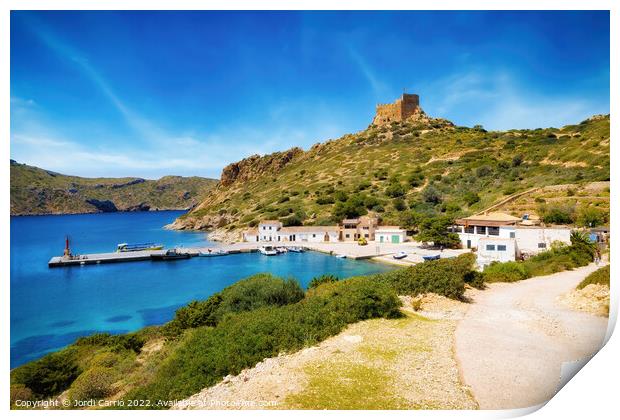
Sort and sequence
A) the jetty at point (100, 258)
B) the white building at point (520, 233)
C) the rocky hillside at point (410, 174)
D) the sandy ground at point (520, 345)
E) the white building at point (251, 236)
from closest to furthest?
the sandy ground at point (520, 345), the white building at point (520, 233), the jetty at point (100, 258), the rocky hillside at point (410, 174), the white building at point (251, 236)

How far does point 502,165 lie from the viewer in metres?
36.7

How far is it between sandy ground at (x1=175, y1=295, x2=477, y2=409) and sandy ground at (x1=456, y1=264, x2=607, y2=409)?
30 centimetres

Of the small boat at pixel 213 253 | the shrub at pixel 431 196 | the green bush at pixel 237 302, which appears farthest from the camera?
the shrub at pixel 431 196

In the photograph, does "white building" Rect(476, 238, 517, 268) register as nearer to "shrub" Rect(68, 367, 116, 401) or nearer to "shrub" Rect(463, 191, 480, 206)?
"shrub" Rect(68, 367, 116, 401)

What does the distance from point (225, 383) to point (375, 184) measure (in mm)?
39067

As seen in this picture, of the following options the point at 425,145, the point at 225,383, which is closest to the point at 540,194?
the point at 225,383

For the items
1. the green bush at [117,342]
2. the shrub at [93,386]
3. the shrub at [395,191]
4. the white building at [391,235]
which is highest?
the shrub at [395,191]

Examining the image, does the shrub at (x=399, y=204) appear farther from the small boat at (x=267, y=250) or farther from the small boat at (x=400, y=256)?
the small boat at (x=267, y=250)

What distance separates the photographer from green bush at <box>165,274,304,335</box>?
1008 centimetres

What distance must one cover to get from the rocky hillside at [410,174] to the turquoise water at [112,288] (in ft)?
38.3

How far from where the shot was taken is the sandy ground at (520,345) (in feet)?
15.0

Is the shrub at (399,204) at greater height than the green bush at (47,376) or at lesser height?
greater

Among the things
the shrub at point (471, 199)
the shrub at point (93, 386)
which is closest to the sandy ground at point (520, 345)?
the shrub at point (93, 386)

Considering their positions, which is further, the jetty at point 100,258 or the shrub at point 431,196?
the shrub at point 431,196
